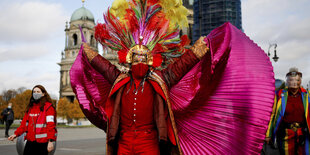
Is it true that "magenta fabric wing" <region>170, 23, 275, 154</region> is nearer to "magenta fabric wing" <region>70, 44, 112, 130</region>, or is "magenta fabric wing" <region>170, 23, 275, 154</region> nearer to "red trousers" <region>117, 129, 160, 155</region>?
"red trousers" <region>117, 129, 160, 155</region>

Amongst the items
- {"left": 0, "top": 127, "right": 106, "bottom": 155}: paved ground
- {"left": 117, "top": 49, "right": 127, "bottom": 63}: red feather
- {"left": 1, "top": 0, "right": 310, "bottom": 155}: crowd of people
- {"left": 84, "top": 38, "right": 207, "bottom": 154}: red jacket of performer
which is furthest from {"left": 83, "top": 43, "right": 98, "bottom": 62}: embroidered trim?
{"left": 0, "top": 127, "right": 106, "bottom": 155}: paved ground

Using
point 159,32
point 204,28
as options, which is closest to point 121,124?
point 159,32

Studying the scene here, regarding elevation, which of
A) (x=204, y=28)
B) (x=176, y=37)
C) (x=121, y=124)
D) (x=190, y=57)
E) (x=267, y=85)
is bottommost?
(x=121, y=124)

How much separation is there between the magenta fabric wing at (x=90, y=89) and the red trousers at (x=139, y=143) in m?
0.61

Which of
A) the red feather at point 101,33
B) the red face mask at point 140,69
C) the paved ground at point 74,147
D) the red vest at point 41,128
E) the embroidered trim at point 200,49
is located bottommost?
the paved ground at point 74,147

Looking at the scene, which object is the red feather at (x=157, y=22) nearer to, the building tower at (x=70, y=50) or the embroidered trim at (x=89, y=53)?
the embroidered trim at (x=89, y=53)

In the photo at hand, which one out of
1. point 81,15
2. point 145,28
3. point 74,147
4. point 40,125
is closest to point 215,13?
point 74,147

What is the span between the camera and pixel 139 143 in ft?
10.5

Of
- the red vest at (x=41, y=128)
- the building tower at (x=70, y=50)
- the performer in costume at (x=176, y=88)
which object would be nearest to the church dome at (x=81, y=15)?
the building tower at (x=70, y=50)

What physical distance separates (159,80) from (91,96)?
44.7 inches

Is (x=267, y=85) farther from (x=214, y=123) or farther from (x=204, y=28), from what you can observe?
(x=204, y=28)

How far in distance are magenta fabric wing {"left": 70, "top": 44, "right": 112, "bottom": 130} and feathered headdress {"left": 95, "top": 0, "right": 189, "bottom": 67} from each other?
468mm

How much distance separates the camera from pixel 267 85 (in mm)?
3045

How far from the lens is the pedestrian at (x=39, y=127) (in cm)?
508
